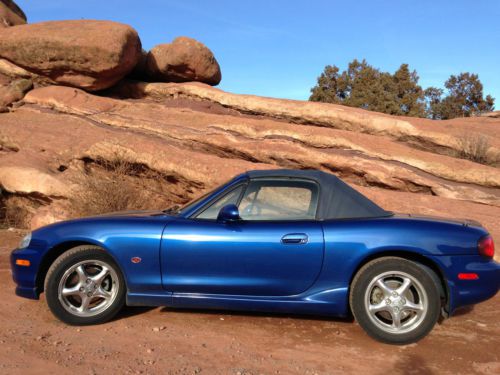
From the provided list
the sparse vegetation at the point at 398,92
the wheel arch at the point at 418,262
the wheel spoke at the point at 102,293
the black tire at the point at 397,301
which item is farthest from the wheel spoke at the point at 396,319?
the sparse vegetation at the point at 398,92

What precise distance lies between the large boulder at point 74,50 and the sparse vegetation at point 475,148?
9.07m

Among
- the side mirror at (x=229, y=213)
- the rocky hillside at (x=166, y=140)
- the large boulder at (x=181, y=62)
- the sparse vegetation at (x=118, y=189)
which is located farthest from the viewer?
the large boulder at (x=181, y=62)

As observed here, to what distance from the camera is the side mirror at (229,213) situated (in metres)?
3.40

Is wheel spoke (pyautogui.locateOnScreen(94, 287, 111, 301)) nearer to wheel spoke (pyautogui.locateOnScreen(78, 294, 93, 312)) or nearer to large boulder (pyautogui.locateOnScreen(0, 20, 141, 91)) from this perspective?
wheel spoke (pyautogui.locateOnScreen(78, 294, 93, 312))

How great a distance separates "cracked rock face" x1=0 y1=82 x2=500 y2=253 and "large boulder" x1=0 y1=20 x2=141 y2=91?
1.94 ft

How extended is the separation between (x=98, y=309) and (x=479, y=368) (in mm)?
2986

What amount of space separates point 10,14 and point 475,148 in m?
14.8

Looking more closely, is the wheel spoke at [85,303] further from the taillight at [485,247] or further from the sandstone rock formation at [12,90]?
the sandstone rock formation at [12,90]

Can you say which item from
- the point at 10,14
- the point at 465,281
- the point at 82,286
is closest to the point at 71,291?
the point at 82,286

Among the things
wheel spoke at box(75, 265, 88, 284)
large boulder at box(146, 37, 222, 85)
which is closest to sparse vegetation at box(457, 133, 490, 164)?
wheel spoke at box(75, 265, 88, 284)

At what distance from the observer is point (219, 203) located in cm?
370

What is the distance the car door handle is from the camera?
11.1ft

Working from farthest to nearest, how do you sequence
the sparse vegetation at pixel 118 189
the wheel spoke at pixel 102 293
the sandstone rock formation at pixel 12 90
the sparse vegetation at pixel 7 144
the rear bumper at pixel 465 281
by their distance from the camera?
the sandstone rock formation at pixel 12 90 → the sparse vegetation at pixel 7 144 → the sparse vegetation at pixel 118 189 → the wheel spoke at pixel 102 293 → the rear bumper at pixel 465 281

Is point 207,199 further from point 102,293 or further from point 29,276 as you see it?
point 29,276
